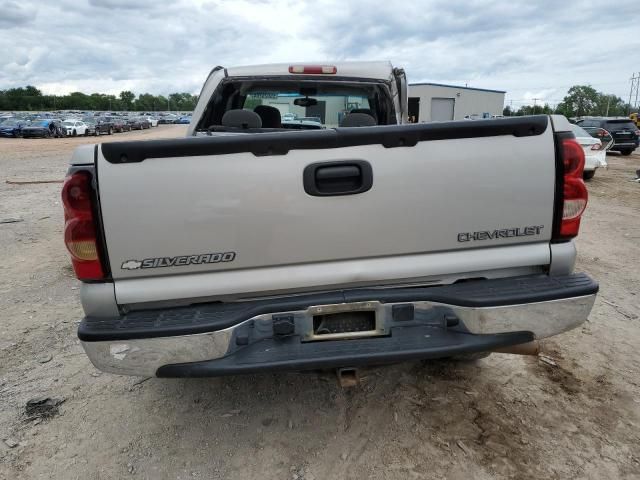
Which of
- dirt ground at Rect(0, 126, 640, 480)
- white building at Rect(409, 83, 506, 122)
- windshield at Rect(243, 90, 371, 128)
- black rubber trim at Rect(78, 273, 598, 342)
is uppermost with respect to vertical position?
white building at Rect(409, 83, 506, 122)

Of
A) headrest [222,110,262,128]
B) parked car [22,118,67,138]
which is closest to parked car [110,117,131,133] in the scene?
parked car [22,118,67,138]

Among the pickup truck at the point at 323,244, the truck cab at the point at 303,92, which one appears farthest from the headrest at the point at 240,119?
the pickup truck at the point at 323,244

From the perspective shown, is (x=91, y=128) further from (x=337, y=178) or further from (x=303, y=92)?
(x=337, y=178)

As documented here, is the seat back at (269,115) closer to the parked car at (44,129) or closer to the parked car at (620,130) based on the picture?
the parked car at (620,130)

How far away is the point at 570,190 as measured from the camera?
2467 mm

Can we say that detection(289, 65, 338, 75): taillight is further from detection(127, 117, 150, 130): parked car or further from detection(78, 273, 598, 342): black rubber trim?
detection(127, 117, 150, 130): parked car

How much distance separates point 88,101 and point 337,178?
12951 cm

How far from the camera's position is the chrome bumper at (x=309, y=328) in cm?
224

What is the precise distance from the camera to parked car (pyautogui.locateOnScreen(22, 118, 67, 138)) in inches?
1387

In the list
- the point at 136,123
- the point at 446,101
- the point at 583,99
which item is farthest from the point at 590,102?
the point at 136,123

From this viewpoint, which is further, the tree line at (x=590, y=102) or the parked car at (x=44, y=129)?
the tree line at (x=590, y=102)

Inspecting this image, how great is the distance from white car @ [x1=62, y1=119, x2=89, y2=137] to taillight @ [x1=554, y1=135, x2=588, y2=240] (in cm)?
4116

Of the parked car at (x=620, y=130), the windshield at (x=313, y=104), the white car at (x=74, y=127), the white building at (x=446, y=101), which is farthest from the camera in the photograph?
the white building at (x=446, y=101)

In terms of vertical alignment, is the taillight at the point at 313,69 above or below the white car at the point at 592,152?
above
